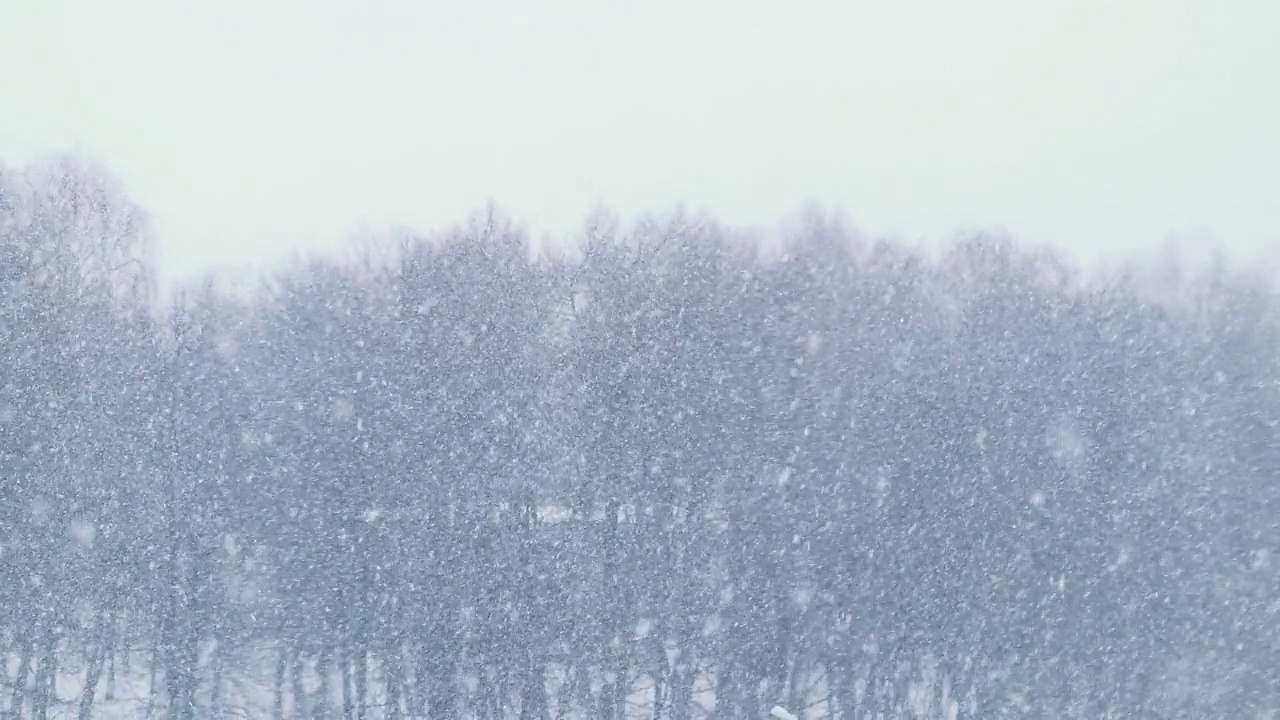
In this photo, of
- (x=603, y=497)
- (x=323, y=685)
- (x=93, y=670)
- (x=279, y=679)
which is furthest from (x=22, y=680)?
(x=603, y=497)

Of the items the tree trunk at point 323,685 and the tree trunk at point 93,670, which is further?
the tree trunk at point 323,685

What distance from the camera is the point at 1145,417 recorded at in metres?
21.8

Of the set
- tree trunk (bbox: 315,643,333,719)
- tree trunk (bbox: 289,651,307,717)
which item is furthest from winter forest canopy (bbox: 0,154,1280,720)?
tree trunk (bbox: 289,651,307,717)

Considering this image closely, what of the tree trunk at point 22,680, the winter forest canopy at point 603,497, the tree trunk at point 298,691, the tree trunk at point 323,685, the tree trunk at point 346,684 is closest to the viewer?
the tree trunk at point 22,680

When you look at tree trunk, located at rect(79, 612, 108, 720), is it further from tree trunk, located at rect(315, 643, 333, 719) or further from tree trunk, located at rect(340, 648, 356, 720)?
tree trunk, located at rect(340, 648, 356, 720)

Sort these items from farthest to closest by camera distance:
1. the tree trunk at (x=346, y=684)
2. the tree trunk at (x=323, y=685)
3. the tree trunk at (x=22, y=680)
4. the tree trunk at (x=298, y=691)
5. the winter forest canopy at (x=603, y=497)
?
the tree trunk at (x=298, y=691)
the tree trunk at (x=323, y=685)
the tree trunk at (x=346, y=684)
the winter forest canopy at (x=603, y=497)
the tree trunk at (x=22, y=680)

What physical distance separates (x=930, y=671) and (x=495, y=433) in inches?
324

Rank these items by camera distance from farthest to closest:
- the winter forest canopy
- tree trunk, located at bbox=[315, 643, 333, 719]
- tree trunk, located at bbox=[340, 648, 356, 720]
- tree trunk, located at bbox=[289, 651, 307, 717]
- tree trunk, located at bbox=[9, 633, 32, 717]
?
tree trunk, located at bbox=[289, 651, 307, 717], tree trunk, located at bbox=[315, 643, 333, 719], tree trunk, located at bbox=[340, 648, 356, 720], the winter forest canopy, tree trunk, located at bbox=[9, 633, 32, 717]

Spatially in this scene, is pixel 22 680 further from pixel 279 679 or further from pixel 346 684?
pixel 346 684

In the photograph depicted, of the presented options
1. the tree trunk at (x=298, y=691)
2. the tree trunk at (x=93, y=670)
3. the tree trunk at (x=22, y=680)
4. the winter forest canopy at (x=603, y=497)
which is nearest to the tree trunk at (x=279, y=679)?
the winter forest canopy at (x=603, y=497)

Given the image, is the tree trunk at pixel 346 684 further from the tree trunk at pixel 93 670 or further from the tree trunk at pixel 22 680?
the tree trunk at pixel 22 680

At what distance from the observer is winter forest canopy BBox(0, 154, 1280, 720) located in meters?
20.7

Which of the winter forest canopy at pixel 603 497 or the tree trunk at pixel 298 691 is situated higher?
the winter forest canopy at pixel 603 497

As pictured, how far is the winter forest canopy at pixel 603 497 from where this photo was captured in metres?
20.7
